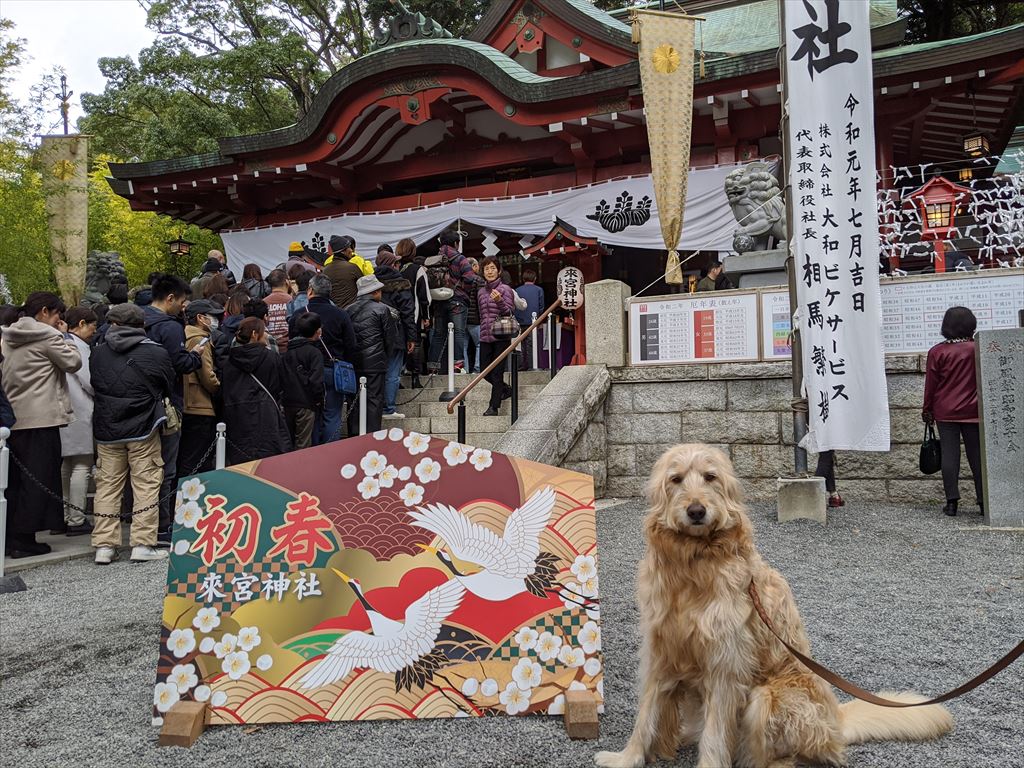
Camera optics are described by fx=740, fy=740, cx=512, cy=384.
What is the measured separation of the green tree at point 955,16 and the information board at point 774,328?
17.3 meters

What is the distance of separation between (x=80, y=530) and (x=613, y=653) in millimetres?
5588

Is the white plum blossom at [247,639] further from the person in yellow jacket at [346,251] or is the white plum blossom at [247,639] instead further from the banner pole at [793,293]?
the person in yellow jacket at [346,251]

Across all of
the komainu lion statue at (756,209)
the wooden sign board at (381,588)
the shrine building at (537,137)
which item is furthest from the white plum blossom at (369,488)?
the shrine building at (537,137)

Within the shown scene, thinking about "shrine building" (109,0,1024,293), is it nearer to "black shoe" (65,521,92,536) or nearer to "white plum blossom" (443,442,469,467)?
"black shoe" (65,521,92,536)

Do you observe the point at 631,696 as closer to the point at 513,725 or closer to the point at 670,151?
the point at 513,725

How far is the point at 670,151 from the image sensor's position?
887 centimetres

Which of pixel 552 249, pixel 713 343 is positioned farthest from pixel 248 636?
pixel 552 249

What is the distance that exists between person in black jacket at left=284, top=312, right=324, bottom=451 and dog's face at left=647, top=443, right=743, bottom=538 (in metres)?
4.70

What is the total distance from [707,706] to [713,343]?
5.77 m

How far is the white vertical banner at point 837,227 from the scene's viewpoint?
6.14m

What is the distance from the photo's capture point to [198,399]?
19.9 ft

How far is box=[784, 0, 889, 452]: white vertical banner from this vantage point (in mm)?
6141

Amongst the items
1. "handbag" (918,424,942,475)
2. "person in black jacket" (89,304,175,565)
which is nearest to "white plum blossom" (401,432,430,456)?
"person in black jacket" (89,304,175,565)

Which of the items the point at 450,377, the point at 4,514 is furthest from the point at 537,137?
the point at 4,514
